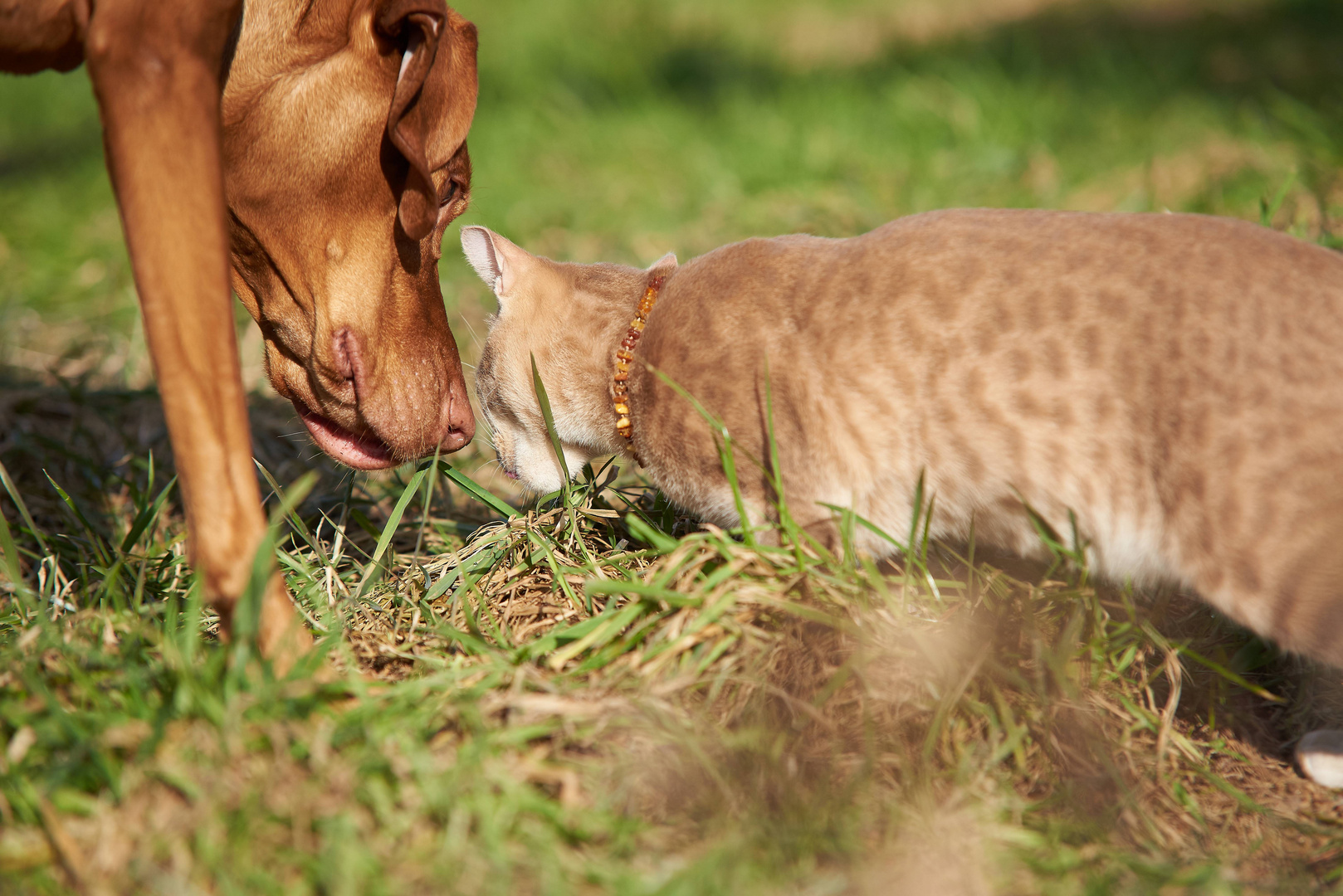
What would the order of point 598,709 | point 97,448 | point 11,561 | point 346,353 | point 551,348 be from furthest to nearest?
point 97,448
point 551,348
point 346,353
point 11,561
point 598,709

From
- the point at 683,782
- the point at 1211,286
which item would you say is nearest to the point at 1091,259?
the point at 1211,286

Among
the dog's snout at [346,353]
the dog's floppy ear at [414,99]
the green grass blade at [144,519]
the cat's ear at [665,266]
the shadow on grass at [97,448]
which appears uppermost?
the dog's floppy ear at [414,99]

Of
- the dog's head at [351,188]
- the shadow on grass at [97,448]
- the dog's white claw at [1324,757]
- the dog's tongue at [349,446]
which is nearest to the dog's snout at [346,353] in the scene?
the dog's head at [351,188]

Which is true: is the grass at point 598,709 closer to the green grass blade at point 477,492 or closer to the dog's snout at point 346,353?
the green grass blade at point 477,492

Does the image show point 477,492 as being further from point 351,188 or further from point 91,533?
point 91,533

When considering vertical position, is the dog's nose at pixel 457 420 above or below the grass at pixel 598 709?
above

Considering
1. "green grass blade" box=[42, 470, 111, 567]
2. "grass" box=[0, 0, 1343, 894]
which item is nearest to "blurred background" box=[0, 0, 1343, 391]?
"grass" box=[0, 0, 1343, 894]

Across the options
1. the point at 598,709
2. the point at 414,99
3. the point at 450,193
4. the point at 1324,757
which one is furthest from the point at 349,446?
the point at 1324,757

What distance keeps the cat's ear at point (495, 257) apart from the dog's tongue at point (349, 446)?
549 millimetres

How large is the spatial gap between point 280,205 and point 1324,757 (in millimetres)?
2674

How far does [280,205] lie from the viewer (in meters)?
2.61

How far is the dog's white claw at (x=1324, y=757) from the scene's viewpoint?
7.02 feet

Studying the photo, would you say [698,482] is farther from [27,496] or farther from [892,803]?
[27,496]

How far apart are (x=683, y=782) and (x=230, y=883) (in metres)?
0.74
